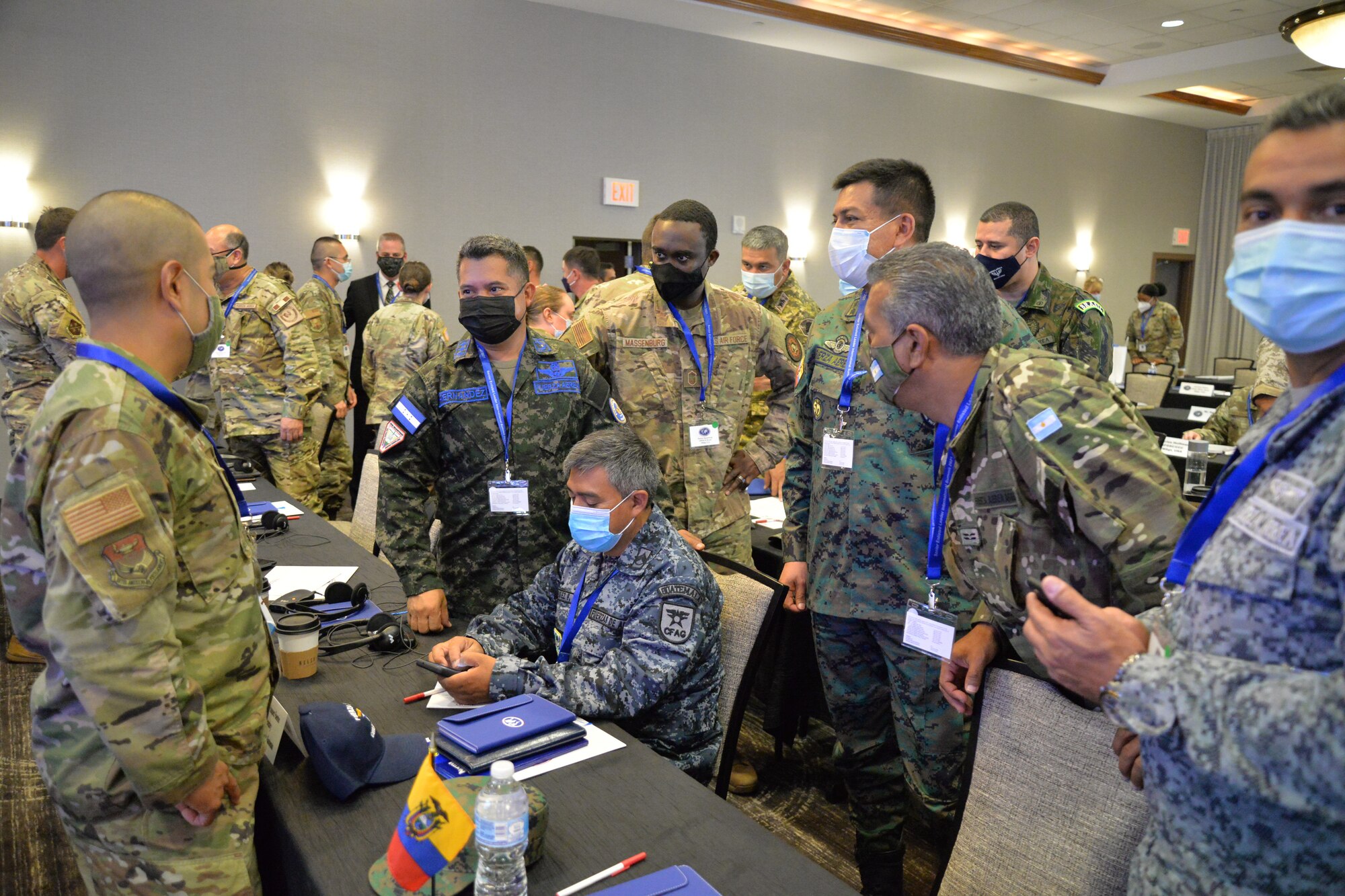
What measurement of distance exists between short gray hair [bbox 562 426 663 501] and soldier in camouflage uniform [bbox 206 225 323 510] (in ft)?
11.3

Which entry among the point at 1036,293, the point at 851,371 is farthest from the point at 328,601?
the point at 1036,293

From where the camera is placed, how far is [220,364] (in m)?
5.05

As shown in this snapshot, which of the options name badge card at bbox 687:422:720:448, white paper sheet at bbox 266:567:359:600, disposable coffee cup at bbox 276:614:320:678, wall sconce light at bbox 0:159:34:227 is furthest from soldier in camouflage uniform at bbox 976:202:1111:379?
wall sconce light at bbox 0:159:34:227

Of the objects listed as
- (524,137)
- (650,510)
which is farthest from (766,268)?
(524,137)

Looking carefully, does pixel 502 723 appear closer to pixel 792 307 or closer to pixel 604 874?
pixel 604 874

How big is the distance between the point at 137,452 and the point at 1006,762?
1.51 meters

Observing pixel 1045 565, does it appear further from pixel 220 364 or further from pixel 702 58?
pixel 702 58

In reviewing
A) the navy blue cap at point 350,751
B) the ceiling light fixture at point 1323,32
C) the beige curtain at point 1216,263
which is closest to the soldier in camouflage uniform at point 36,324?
the navy blue cap at point 350,751

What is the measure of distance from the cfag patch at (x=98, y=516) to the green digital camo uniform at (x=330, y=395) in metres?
5.18

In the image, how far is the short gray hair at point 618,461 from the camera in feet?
6.71

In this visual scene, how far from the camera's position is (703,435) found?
3.10 metres

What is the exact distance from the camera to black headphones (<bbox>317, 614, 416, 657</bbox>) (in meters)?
2.16

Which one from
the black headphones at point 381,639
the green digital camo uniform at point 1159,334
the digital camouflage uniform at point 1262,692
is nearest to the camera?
the digital camouflage uniform at point 1262,692

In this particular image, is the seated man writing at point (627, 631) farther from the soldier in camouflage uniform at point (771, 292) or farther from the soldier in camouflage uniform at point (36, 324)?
the soldier in camouflage uniform at point (36, 324)
